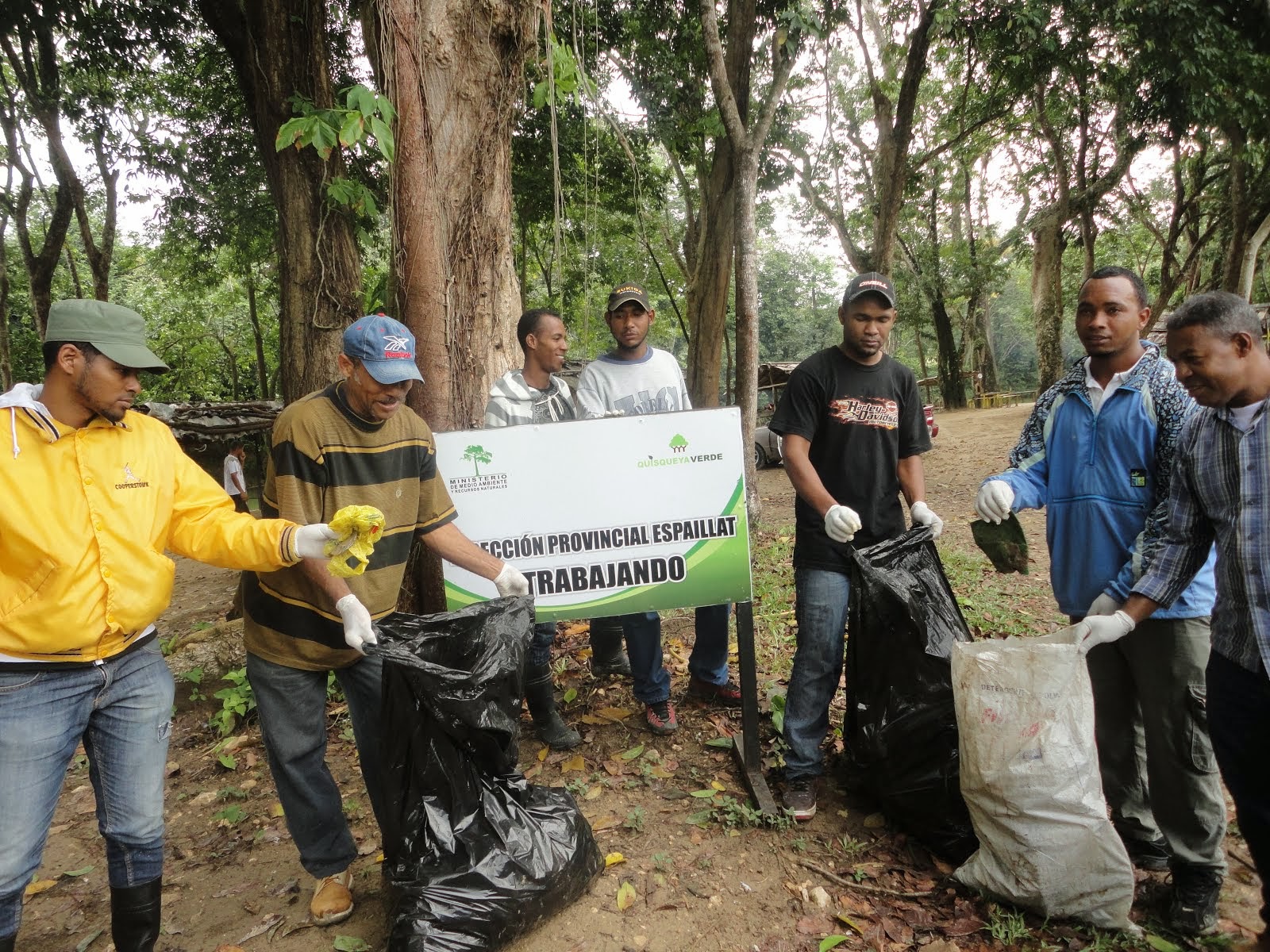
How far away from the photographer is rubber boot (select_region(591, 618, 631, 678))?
13.2 ft

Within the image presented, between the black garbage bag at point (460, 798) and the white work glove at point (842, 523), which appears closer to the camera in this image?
the black garbage bag at point (460, 798)

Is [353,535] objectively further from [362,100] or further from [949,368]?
[949,368]

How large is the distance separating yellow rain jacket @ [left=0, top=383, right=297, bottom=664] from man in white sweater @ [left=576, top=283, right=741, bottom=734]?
1769mm

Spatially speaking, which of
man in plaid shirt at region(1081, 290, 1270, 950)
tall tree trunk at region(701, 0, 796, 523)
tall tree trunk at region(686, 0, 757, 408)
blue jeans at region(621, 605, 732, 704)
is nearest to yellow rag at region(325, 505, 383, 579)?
blue jeans at region(621, 605, 732, 704)

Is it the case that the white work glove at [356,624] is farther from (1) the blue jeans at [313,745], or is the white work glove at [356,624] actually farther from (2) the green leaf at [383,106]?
(2) the green leaf at [383,106]

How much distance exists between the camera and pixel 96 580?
1856 mm

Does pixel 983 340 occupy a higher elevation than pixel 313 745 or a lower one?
higher

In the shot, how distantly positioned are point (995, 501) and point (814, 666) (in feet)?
2.92

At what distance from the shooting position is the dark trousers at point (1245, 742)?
187 centimetres

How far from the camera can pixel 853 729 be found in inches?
106

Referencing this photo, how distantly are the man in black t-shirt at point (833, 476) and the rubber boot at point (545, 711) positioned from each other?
1086 mm

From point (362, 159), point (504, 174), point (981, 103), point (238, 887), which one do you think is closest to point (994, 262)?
point (981, 103)

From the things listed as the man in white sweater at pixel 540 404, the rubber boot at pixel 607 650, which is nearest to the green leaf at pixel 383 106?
the man in white sweater at pixel 540 404

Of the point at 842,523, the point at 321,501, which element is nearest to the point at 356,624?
the point at 321,501
